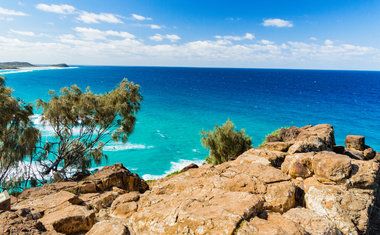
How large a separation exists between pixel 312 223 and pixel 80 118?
2429cm

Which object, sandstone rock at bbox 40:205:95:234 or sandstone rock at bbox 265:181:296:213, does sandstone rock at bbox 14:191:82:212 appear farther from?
sandstone rock at bbox 265:181:296:213

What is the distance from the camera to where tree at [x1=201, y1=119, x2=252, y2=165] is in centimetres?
3175

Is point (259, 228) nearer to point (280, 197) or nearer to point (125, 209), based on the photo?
point (280, 197)

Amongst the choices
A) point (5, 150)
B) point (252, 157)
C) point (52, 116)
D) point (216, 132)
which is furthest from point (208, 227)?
point (216, 132)

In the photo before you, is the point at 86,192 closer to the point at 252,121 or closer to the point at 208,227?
the point at 208,227

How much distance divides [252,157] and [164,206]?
8.78 metres

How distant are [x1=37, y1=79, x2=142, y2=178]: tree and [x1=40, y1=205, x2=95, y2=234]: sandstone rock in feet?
54.2

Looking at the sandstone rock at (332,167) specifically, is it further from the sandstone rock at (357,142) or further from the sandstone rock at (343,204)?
the sandstone rock at (357,142)

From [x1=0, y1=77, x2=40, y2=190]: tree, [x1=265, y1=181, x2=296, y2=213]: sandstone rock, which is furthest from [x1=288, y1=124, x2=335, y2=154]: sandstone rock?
[x1=0, y1=77, x2=40, y2=190]: tree

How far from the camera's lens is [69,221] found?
802cm

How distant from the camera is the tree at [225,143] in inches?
1250

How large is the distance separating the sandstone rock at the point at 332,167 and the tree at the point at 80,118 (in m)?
20.4

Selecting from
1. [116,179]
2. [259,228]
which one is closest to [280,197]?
[259,228]

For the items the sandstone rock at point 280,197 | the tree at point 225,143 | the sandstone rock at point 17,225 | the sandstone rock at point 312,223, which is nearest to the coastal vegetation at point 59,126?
the tree at point 225,143
